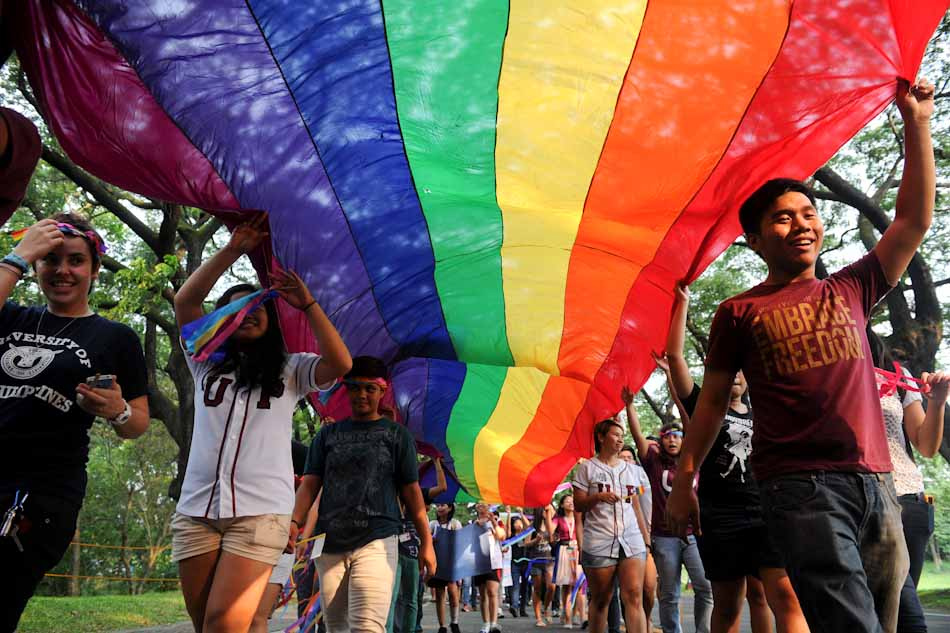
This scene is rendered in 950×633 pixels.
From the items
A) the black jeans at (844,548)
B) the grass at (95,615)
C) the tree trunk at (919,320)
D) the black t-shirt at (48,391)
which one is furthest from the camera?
the tree trunk at (919,320)

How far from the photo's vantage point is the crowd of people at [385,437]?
2699 millimetres

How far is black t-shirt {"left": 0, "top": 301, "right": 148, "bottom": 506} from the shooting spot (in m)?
3.06

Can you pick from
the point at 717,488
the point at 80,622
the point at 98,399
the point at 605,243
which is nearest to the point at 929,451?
the point at 717,488

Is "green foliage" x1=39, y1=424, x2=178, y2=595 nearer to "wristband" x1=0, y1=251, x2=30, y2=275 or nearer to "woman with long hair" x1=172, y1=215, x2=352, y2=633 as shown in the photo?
"woman with long hair" x1=172, y1=215, x2=352, y2=633

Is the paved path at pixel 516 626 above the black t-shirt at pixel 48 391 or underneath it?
underneath

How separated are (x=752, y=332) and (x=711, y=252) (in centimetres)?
183

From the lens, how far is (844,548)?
2609 mm

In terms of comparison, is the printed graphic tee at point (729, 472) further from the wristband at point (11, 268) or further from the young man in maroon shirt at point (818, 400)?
the wristband at point (11, 268)

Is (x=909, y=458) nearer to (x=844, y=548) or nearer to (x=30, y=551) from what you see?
(x=844, y=548)

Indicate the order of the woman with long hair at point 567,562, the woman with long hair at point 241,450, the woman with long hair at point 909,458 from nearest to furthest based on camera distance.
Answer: the woman with long hair at point 241,450 → the woman with long hair at point 909,458 → the woman with long hair at point 567,562

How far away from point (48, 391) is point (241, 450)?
2.80 ft

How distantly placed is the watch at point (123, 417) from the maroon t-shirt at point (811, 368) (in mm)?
2244

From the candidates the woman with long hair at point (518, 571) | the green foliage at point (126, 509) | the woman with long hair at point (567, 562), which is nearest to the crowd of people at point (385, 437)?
the woman with long hair at point (567, 562)

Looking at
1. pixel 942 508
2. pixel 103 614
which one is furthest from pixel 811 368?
pixel 942 508
